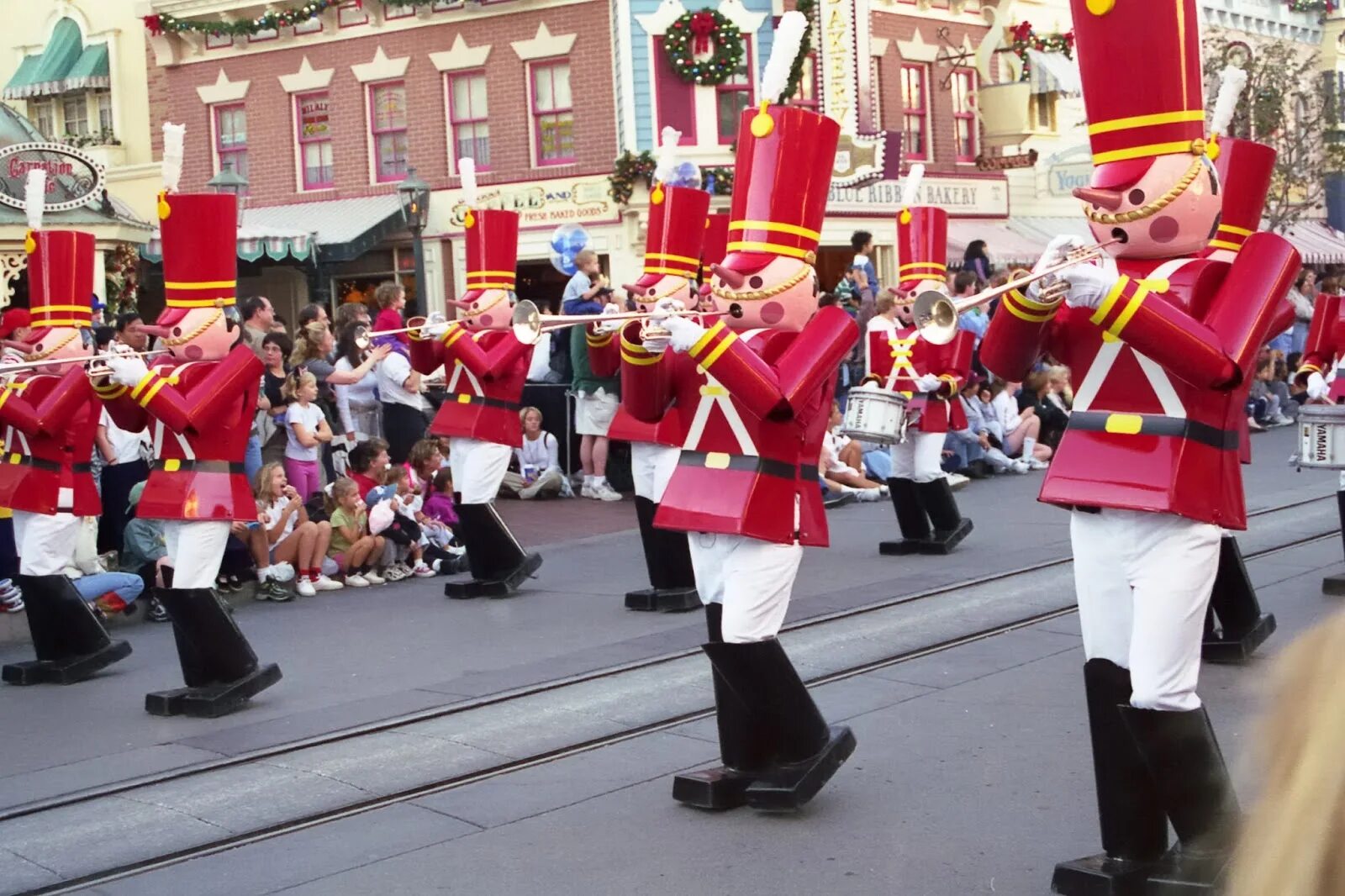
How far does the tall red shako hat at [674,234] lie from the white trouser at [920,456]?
2.46 m

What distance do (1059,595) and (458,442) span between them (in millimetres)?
3501

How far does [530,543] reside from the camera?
40.6ft

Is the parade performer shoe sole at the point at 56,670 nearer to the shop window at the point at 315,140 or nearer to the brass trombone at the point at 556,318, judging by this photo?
the brass trombone at the point at 556,318

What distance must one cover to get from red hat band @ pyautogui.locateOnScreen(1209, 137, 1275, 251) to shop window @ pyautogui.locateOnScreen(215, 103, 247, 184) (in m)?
20.4

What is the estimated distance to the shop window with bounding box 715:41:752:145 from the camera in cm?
2281

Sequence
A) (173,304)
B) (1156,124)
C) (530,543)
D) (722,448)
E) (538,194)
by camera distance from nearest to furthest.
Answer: (1156,124) < (722,448) < (173,304) < (530,543) < (538,194)

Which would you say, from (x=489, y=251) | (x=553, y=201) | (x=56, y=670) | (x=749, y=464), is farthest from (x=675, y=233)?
(x=553, y=201)

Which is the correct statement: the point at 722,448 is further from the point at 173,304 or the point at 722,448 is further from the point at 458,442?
the point at 458,442

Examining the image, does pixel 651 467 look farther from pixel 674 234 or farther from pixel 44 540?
pixel 44 540

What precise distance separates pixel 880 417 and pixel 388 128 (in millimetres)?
17721

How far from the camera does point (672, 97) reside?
22609 mm

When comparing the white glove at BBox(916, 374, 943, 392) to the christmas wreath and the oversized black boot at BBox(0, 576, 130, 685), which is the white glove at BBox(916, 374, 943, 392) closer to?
the oversized black boot at BBox(0, 576, 130, 685)

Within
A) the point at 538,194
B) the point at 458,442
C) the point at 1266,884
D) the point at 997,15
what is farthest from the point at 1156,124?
the point at 997,15

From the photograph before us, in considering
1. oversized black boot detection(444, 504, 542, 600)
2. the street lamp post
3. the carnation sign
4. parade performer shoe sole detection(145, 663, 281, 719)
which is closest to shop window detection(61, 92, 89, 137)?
the street lamp post
